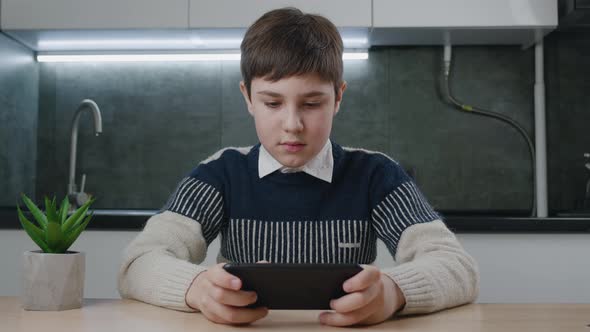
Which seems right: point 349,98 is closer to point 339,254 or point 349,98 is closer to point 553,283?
point 553,283

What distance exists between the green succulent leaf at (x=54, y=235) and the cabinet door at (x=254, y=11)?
1409mm

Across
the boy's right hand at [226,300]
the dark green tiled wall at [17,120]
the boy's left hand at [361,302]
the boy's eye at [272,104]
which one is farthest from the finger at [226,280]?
the dark green tiled wall at [17,120]

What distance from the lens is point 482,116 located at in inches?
95.5

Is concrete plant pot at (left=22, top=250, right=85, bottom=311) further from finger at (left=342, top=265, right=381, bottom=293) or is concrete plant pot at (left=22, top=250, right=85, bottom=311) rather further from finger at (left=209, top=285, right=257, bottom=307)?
finger at (left=342, top=265, right=381, bottom=293)

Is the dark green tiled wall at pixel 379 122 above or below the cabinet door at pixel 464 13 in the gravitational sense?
below

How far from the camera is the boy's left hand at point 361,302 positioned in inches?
30.0

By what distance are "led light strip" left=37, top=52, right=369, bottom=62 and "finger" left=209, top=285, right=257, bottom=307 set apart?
1.78 meters

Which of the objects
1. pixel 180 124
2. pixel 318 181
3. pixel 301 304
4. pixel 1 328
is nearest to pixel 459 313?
pixel 301 304

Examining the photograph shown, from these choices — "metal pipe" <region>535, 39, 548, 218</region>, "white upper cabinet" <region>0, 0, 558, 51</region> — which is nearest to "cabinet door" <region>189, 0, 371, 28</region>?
"white upper cabinet" <region>0, 0, 558, 51</region>

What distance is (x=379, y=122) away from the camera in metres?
2.47

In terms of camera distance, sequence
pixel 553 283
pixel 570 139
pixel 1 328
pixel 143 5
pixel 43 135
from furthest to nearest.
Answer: pixel 43 135
pixel 570 139
pixel 143 5
pixel 553 283
pixel 1 328

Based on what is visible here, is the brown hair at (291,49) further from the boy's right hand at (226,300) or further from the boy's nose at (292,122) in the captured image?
the boy's right hand at (226,300)

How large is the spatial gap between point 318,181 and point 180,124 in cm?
136

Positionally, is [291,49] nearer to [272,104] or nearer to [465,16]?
[272,104]
